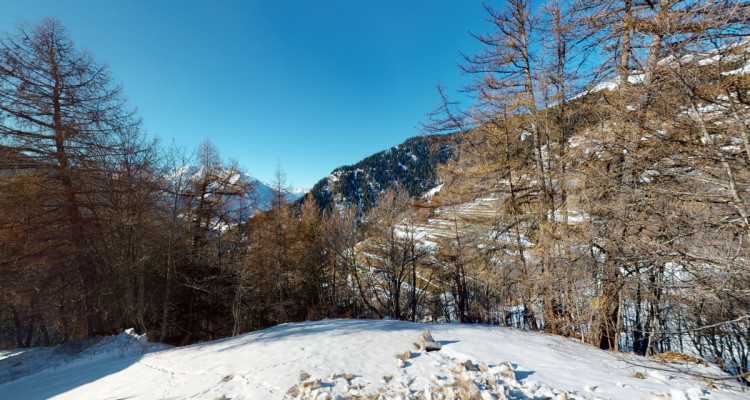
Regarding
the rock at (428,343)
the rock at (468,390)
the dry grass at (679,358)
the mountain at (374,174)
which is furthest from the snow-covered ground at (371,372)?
the mountain at (374,174)

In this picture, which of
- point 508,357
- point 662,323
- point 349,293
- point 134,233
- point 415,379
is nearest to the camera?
point 415,379

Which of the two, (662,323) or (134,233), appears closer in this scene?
(662,323)

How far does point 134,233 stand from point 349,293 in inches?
499

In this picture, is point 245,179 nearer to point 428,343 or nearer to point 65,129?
point 65,129

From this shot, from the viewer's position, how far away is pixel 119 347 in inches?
270

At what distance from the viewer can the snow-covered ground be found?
305cm

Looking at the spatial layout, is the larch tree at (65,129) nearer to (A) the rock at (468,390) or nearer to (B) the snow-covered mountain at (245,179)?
(B) the snow-covered mountain at (245,179)

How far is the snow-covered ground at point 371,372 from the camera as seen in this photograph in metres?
3.05

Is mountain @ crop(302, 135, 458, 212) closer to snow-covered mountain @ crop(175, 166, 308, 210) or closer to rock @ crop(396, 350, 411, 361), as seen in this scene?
snow-covered mountain @ crop(175, 166, 308, 210)

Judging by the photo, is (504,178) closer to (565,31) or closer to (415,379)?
(565,31)

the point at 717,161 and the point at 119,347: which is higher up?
the point at 717,161

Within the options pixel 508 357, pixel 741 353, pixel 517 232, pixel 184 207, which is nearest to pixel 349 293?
pixel 184 207

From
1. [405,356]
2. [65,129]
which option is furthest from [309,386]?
[65,129]

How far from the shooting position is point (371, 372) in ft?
12.1
